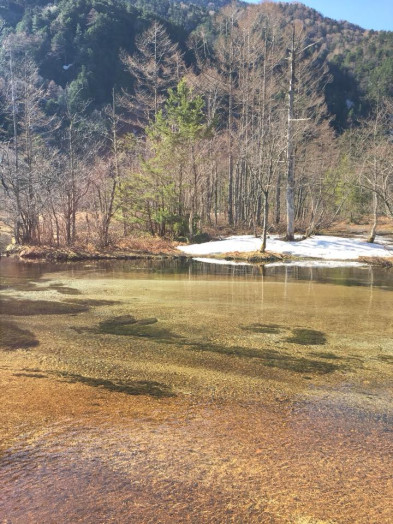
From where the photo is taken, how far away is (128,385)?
474 centimetres

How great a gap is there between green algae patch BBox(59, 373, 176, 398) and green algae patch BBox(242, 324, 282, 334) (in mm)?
2658

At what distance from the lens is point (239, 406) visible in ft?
14.1

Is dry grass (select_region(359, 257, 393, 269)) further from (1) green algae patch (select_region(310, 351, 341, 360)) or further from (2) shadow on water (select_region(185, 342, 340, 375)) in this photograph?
(2) shadow on water (select_region(185, 342, 340, 375))

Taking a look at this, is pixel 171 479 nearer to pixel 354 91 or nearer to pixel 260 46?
pixel 260 46

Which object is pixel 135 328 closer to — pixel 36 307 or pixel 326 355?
pixel 36 307

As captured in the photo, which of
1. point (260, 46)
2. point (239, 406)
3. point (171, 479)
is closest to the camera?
point (171, 479)

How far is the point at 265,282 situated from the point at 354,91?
69.4 meters

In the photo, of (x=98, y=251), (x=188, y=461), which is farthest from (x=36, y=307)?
(x=98, y=251)

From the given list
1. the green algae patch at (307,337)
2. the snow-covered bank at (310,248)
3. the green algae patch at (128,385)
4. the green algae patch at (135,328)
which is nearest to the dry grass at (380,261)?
the snow-covered bank at (310,248)

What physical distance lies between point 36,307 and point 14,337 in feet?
7.10

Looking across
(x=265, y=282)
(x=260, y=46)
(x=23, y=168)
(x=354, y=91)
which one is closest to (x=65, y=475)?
(x=265, y=282)

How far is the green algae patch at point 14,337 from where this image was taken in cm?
606

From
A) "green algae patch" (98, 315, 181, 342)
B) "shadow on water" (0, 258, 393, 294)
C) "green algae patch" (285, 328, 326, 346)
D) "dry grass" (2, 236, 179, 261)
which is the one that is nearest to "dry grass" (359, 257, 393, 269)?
"shadow on water" (0, 258, 393, 294)

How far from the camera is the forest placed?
20203mm
